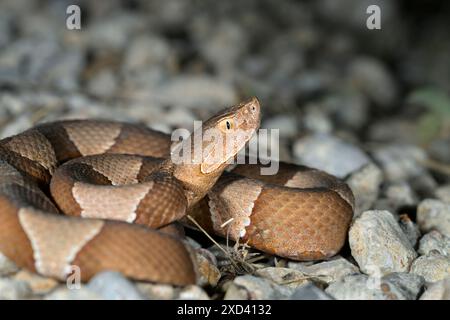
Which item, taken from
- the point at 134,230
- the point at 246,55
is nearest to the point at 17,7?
the point at 246,55

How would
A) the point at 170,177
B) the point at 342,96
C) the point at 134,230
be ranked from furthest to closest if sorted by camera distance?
the point at 342,96 < the point at 170,177 < the point at 134,230

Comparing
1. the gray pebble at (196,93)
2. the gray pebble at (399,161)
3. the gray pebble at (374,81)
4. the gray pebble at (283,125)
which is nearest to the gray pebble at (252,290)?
the gray pebble at (399,161)

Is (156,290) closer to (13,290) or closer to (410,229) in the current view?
(13,290)

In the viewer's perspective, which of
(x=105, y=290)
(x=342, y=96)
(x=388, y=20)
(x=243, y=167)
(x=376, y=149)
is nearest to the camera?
(x=105, y=290)

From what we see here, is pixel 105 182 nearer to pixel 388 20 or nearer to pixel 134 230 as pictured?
pixel 134 230

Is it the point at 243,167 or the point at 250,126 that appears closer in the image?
the point at 250,126

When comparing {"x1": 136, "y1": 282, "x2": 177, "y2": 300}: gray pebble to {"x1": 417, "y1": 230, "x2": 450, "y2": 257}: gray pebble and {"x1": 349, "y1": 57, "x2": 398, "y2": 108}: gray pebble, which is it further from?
{"x1": 349, "y1": 57, "x2": 398, "y2": 108}: gray pebble

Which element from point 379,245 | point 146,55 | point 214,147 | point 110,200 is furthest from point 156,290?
point 146,55
